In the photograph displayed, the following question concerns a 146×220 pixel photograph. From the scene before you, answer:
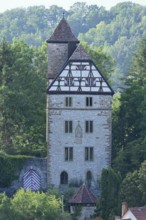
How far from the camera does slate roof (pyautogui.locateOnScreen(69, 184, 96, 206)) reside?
300 feet

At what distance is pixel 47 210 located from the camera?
86312 mm

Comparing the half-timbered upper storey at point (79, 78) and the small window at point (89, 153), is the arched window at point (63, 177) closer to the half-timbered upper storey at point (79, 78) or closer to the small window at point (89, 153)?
the small window at point (89, 153)

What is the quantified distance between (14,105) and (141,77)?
11444 millimetres

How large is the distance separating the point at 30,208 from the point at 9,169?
9.39 m

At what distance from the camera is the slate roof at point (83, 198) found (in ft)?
300

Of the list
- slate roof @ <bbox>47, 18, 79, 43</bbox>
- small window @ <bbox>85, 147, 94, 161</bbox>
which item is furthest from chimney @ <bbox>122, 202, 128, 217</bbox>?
slate roof @ <bbox>47, 18, 79, 43</bbox>

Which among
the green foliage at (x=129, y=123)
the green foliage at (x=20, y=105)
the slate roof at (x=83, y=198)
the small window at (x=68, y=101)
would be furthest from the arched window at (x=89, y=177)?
the green foliage at (x=20, y=105)

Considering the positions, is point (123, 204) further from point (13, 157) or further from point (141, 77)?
point (141, 77)

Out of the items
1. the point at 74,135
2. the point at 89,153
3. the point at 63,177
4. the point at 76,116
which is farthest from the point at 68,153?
the point at 76,116

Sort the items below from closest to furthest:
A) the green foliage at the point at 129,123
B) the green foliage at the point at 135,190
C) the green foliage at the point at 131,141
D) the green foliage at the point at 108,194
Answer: the green foliage at the point at 135,190 → the green foliage at the point at 131,141 → the green foliage at the point at 108,194 → the green foliage at the point at 129,123

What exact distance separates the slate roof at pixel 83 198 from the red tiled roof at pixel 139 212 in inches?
266

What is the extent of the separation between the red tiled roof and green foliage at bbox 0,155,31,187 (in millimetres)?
12187

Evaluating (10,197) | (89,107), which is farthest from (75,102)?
(10,197)

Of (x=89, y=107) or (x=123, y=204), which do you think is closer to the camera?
(x=123, y=204)
